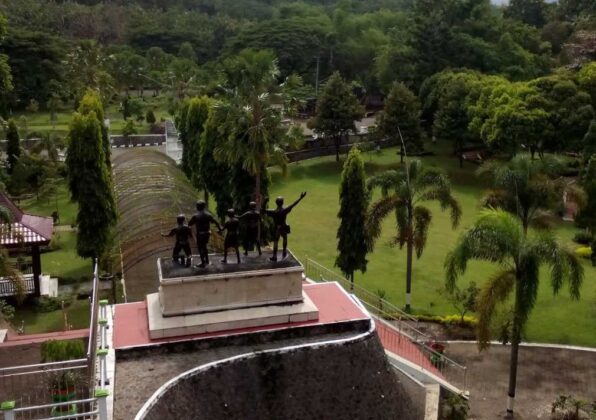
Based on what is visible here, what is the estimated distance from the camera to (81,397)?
1268 centimetres

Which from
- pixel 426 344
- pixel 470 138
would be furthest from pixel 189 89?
pixel 426 344

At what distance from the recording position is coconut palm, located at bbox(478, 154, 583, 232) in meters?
21.4

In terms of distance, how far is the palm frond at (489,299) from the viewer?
1667 centimetres

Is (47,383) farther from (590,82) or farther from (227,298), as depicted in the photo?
(590,82)

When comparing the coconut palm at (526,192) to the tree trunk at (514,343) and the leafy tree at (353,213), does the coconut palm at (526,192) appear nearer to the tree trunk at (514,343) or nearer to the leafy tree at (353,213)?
the tree trunk at (514,343)

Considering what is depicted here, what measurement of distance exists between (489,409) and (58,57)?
55.8 metres

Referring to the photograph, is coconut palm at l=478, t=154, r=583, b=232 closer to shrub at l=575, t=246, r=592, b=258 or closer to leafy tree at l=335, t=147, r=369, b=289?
leafy tree at l=335, t=147, r=369, b=289

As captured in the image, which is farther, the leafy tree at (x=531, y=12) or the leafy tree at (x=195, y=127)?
the leafy tree at (x=531, y=12)

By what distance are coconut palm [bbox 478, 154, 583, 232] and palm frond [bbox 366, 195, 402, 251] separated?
11.3 feet

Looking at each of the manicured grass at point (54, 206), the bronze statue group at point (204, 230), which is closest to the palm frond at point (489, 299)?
the bronze statue group at point (204, 230)

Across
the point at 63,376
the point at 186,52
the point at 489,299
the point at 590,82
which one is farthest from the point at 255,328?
the point at 186,52

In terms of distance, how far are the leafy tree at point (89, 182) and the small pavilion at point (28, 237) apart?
143 centimetres

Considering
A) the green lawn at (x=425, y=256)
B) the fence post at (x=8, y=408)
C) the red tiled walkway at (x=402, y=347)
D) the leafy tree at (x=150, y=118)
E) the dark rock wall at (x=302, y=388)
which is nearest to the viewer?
the fence post at (x=8, y=408)

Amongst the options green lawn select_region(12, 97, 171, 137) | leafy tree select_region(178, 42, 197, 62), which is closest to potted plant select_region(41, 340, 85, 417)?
green lawn select_region(12, 97, 171, 137)
